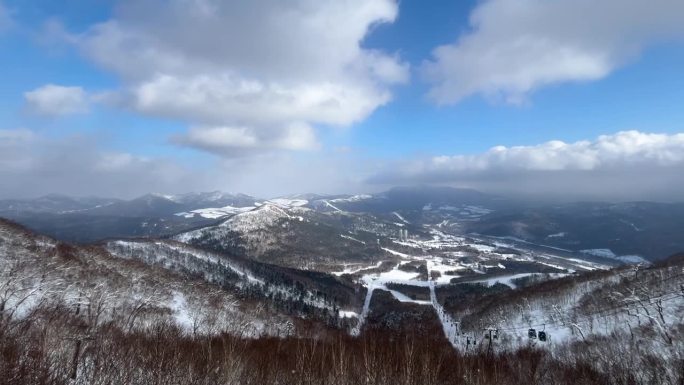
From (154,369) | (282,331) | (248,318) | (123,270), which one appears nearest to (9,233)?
(123,270)

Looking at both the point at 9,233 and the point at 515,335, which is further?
the point at 515,335

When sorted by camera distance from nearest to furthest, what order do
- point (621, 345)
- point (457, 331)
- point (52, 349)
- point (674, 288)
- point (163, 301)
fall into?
point (52, 349)
point (621, 345)
point (163, 301)
point (674, 288)
point (457, 331)

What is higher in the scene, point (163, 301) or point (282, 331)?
point (163, 301)

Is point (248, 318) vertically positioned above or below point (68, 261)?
below

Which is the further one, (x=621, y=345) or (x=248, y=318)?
(x=248, y=318)

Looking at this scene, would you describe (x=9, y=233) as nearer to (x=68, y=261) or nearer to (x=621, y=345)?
(x=68, y=261)

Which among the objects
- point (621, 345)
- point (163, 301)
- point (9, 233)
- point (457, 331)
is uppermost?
point (9, 233)

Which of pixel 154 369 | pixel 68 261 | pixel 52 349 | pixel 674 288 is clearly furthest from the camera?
pixel 674 288

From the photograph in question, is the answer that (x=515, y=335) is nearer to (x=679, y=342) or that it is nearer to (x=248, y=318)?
(x=679, y=342)

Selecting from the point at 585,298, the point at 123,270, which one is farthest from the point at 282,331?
the point at 585,298
